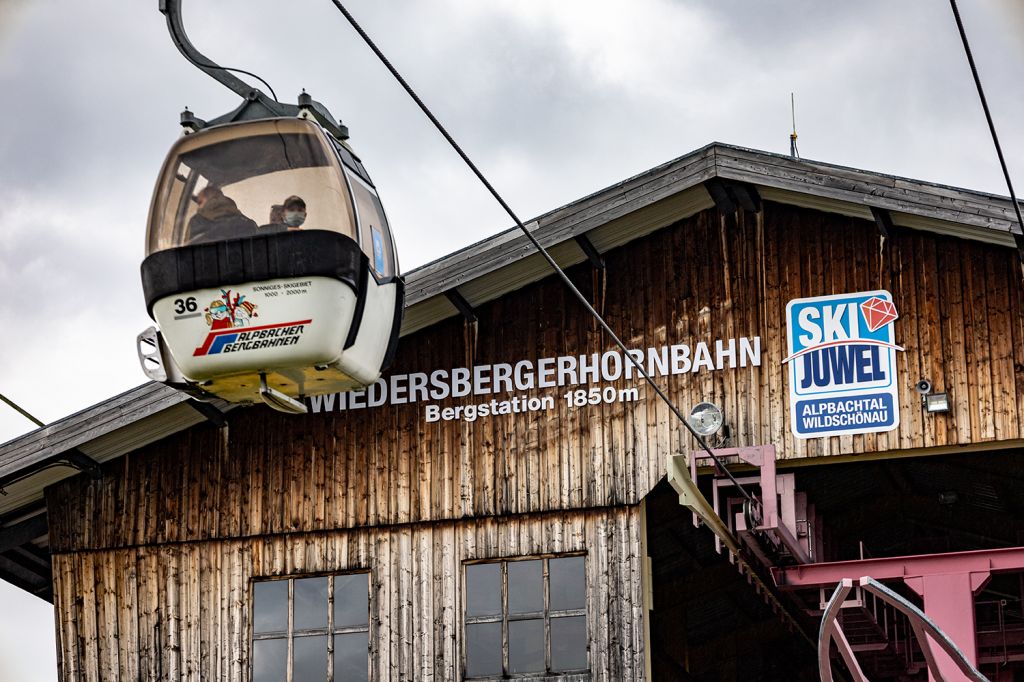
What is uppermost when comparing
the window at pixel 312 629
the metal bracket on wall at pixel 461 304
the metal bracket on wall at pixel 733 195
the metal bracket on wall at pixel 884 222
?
the metal bracket on wall at pixel 733 195

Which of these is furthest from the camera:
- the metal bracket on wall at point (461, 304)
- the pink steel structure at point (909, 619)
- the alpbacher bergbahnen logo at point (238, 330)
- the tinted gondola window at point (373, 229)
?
the metal bracket on wall at point (461, 304)

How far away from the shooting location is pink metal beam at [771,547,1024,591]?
1769cm

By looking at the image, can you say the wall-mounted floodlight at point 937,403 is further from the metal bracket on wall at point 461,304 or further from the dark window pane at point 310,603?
the dark window pane at point 310,603

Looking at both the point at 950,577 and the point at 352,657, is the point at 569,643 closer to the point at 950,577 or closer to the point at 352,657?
the point at 352,657

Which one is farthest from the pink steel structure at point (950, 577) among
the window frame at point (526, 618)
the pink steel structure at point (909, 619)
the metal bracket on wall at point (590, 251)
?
the metal bracket on wall at point (590, 251)

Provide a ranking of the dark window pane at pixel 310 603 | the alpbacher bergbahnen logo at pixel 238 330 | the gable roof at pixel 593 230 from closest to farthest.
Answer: the alpbacher bergbahnen logo at pixel 238 330
the gable roof at pixel 593 230
the dark window pane at pixel 310 603

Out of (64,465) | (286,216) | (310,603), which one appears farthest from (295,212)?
(64,465)

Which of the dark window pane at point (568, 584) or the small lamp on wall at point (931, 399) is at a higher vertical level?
the small lamp on wall at point (931, 399)

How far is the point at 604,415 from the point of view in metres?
19.6

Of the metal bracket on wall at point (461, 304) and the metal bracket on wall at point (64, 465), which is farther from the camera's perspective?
the metal bracket on wall at point (64, 465)

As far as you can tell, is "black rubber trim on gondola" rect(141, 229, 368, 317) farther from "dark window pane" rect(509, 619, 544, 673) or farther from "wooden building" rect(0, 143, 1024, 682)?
"dark window pane" rect(509, 619, 544, 673)

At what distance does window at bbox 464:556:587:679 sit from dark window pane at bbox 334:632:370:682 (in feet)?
3.84

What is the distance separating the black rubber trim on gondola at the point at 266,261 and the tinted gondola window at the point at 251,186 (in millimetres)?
153

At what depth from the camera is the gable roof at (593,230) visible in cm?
1847
